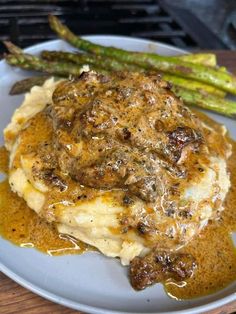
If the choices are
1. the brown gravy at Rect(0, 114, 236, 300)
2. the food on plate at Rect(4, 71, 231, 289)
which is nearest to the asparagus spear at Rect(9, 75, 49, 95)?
A: the food on plate at Rect(4, 71, 231, 289)

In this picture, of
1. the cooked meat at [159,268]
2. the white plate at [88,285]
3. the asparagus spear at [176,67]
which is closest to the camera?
the white plate at [88,285]

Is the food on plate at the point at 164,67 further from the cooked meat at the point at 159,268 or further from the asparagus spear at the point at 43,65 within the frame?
the cooked meat at the point at 159,268

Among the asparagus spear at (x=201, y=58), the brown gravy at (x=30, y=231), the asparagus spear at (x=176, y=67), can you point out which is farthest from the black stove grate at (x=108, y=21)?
the brown gravy at (x=30, y=231)

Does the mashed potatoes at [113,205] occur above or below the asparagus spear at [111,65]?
below

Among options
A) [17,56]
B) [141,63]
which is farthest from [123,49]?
[17,56]

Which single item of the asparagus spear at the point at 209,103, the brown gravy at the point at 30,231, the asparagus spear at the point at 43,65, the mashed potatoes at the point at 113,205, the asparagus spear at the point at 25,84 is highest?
the asparagus spear at the point at 43,65

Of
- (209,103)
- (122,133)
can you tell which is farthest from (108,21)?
(122,133)

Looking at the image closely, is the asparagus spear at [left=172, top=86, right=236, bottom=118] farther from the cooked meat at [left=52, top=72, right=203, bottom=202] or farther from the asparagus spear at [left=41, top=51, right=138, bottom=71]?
the cooked meat at [left=52, top=72, right=203, bottom=202]
